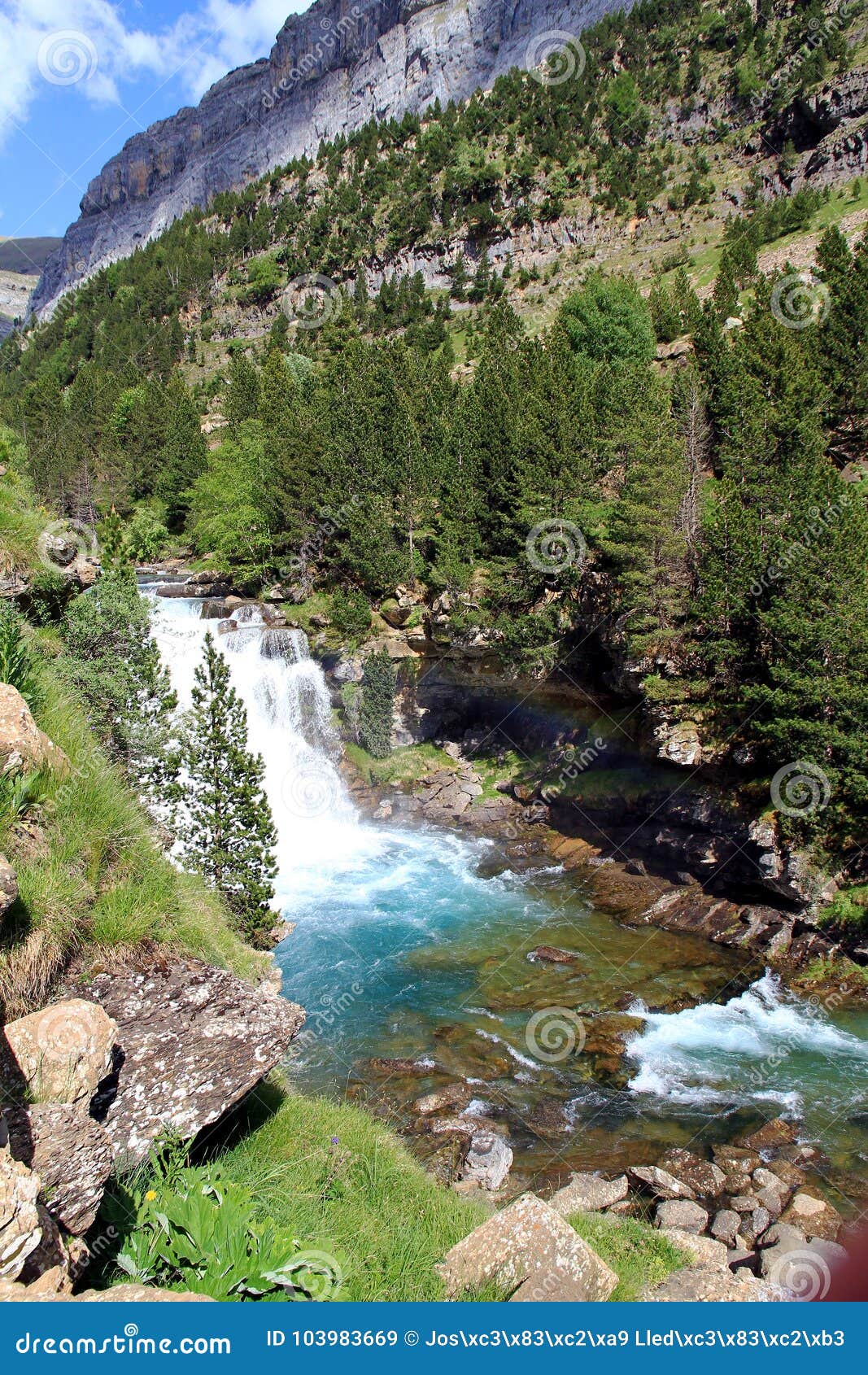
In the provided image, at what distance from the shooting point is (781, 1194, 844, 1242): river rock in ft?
39.6

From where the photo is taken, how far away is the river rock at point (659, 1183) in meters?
12.8

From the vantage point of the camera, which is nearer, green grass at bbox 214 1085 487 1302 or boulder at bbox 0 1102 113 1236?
boulder at bbox 0 1102 113 1236

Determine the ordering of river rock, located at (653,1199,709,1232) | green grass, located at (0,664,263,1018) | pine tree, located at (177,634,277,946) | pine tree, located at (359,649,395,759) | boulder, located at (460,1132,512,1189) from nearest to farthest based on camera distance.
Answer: green grass, located at (0,664,263,1018)
river rock, located at (653,1199,709,1232)
boulder, located at (460,1132,512,1189)
pine tree, located at (177,634,277,946)
pine tree, located at (359,649,395,759)

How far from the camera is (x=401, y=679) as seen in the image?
118 feet

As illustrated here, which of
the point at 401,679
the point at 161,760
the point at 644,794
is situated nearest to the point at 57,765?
the point at 161,760

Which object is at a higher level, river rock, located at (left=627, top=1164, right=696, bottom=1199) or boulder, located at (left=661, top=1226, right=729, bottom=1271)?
boulder, located at (left=661, top=1226, right=729, bottom=1271)

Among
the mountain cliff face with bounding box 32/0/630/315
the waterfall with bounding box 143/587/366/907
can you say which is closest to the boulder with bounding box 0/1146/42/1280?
the waterfall with bounding box 143/587/366/907

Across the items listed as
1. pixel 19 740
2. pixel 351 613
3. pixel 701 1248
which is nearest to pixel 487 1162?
pixel 701 1248

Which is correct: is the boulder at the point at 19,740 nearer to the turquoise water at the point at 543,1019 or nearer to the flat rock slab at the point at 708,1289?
the flat rock slab at the point at 708,1289

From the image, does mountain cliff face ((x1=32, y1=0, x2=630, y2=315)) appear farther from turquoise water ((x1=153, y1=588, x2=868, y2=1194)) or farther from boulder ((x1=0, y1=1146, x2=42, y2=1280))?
boulder ((x1=0, y1=1146, x2=42, y2=1280))

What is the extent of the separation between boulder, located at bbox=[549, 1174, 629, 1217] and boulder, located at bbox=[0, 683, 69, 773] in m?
10.9

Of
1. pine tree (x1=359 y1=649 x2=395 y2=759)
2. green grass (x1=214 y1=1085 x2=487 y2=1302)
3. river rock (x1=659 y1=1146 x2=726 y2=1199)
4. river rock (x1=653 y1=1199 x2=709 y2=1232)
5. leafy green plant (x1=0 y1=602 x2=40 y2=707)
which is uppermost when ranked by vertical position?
leafy green plant (x1=0 y1=602 x2=40 y2=707)

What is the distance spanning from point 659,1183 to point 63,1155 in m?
12.0

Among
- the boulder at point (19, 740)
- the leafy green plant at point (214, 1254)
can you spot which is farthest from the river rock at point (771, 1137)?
the boulder at point (19, 740)
